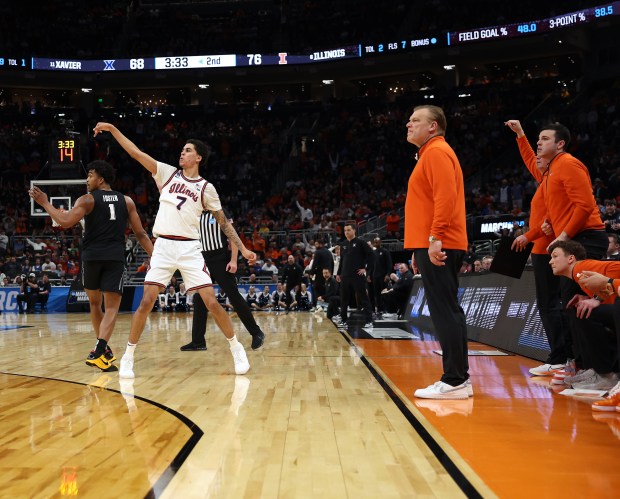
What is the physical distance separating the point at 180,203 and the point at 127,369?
147cm

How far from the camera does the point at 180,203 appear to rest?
18.3ft

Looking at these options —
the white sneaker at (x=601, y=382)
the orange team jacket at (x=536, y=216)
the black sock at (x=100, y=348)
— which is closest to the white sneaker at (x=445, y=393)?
the white sneaker at (x=601, y=382)

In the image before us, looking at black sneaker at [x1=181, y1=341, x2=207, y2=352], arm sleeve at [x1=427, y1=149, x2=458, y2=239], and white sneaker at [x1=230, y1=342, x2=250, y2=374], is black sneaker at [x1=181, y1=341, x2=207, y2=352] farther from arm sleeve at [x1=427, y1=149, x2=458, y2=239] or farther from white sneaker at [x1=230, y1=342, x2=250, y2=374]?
arm sleeve at [x1=427, y1=149, x2=458, y2=239]

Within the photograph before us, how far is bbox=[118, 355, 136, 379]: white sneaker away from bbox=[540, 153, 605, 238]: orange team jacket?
3.64 metres

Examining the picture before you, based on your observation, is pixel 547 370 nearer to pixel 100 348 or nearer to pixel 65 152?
pixel 100 348

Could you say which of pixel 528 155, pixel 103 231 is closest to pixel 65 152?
pixel 103 231

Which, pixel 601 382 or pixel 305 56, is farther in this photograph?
pixel 305 56

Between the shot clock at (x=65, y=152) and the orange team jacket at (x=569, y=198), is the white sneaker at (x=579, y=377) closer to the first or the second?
the orange team jacket at (x=569, y=198)

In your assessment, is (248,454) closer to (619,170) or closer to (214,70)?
(619,170)

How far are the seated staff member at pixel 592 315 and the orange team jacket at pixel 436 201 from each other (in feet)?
2.34

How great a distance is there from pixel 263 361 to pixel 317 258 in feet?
28.2

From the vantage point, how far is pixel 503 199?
2161 centimetres

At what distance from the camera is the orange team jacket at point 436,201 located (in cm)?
427

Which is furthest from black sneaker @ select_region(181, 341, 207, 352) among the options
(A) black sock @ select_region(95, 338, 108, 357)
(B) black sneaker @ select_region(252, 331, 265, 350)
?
(A) black sock @ select_region(95, 338, 108, 357)
